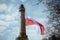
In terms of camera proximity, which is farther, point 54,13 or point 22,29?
point 22,29

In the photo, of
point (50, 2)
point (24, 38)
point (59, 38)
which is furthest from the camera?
point (24, 38)

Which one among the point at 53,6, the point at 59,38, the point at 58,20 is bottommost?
the point at 59,38

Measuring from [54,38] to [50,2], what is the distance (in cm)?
637

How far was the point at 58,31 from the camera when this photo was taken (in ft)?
74.7

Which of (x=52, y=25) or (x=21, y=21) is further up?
(x=21, y=21)

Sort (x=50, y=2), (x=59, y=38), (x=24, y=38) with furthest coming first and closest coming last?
(x=24, y=38) < (x=59, y=38) < (x=50, y=2)

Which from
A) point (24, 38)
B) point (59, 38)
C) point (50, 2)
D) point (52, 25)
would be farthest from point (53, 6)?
point (24, 38)

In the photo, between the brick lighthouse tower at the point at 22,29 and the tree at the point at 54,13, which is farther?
the brick lighthouse tower at the point at 22,29

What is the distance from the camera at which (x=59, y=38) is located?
2461 cm

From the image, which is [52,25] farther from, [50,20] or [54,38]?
[54,38]

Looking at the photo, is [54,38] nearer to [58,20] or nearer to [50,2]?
[58,20]

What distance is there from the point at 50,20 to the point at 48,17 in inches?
20.2

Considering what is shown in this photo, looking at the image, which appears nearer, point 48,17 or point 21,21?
point 48,17

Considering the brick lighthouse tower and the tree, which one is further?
the brick lighthouse tower
